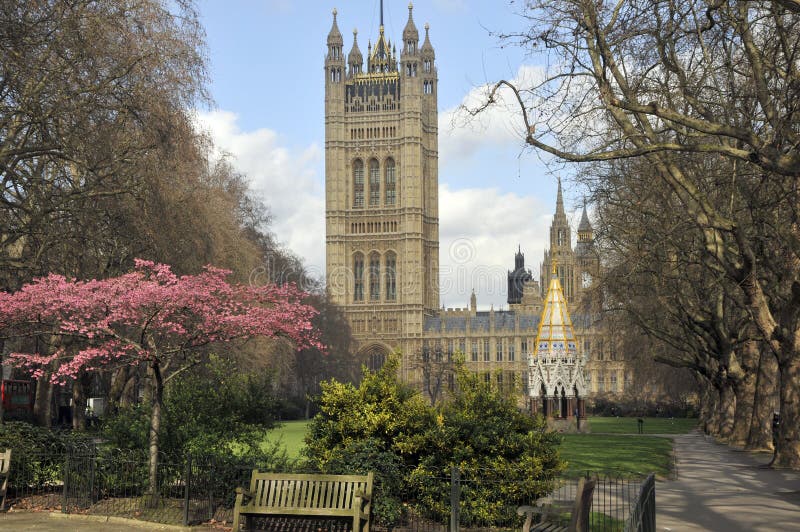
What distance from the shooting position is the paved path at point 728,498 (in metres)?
14.1

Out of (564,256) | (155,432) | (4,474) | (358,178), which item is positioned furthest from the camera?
(564,256)

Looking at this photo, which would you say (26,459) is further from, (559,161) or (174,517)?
(559,161)

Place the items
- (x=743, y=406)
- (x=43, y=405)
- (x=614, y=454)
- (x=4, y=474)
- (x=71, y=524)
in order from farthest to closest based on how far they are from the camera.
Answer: (x=743, y=406) < (x=614, y=454) < (x=43, y=405) < (x=4, y=474) < (x=71, y=524)

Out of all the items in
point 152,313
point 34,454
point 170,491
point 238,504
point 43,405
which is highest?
point 152,313

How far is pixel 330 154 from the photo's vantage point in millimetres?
117875

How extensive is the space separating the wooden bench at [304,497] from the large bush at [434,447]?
3.80 feet

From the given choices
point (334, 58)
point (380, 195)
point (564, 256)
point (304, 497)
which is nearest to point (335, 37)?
point (334, 58)

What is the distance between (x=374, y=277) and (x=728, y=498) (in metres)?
100

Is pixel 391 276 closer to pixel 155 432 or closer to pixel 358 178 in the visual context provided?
pixel 358 178

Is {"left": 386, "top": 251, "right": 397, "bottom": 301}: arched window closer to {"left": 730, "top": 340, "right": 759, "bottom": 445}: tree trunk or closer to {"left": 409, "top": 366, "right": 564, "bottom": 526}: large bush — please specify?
{"left": 730, "top": 340, "right": 759, "bottom": 445}: tree trunk

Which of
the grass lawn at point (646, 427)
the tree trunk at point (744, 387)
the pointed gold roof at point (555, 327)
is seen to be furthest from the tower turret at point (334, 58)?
the tree trunk at point (744, 387)

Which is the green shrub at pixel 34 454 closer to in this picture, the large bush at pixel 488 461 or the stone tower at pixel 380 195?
the large bush at pixel 488 461

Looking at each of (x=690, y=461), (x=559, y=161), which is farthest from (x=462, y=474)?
(x=690, y=461)

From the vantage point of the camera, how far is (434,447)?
1354cm
